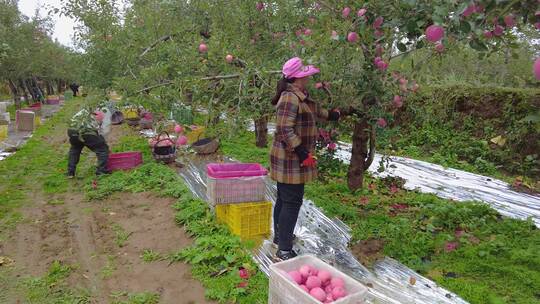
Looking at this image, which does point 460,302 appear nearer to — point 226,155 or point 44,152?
point 226,155

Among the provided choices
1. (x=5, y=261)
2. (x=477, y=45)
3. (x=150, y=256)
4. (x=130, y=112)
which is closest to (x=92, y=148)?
(x=130, y=112)

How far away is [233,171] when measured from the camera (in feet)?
15.0

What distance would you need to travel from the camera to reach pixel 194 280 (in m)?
3.45

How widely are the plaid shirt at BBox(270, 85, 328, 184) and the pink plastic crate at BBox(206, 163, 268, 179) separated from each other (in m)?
0.95

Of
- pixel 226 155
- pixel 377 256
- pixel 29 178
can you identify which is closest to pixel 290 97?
pixel 377 256

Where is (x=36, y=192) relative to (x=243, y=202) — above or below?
below

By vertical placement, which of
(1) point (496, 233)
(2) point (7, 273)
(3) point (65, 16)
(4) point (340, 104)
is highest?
(3) point (65, 16)

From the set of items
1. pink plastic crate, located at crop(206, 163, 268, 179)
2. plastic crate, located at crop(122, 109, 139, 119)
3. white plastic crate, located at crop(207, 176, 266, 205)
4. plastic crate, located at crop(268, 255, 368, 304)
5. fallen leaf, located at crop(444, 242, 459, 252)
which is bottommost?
fallen leaf, located at crop(444, 242, 459, 252)

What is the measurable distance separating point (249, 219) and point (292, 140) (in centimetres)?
129

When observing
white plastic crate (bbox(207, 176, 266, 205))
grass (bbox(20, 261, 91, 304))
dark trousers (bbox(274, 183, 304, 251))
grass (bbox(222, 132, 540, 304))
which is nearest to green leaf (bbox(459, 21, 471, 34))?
dark trousers (bbox(274, 183, 304, 251))

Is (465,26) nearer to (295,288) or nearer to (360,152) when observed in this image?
(295,288)

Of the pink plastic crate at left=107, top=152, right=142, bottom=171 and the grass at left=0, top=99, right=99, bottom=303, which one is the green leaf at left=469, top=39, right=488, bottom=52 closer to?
the grass at left=0, top=99, right=99, bottom=303

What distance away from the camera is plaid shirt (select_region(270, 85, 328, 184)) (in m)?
3.20

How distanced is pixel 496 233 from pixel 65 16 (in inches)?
334
